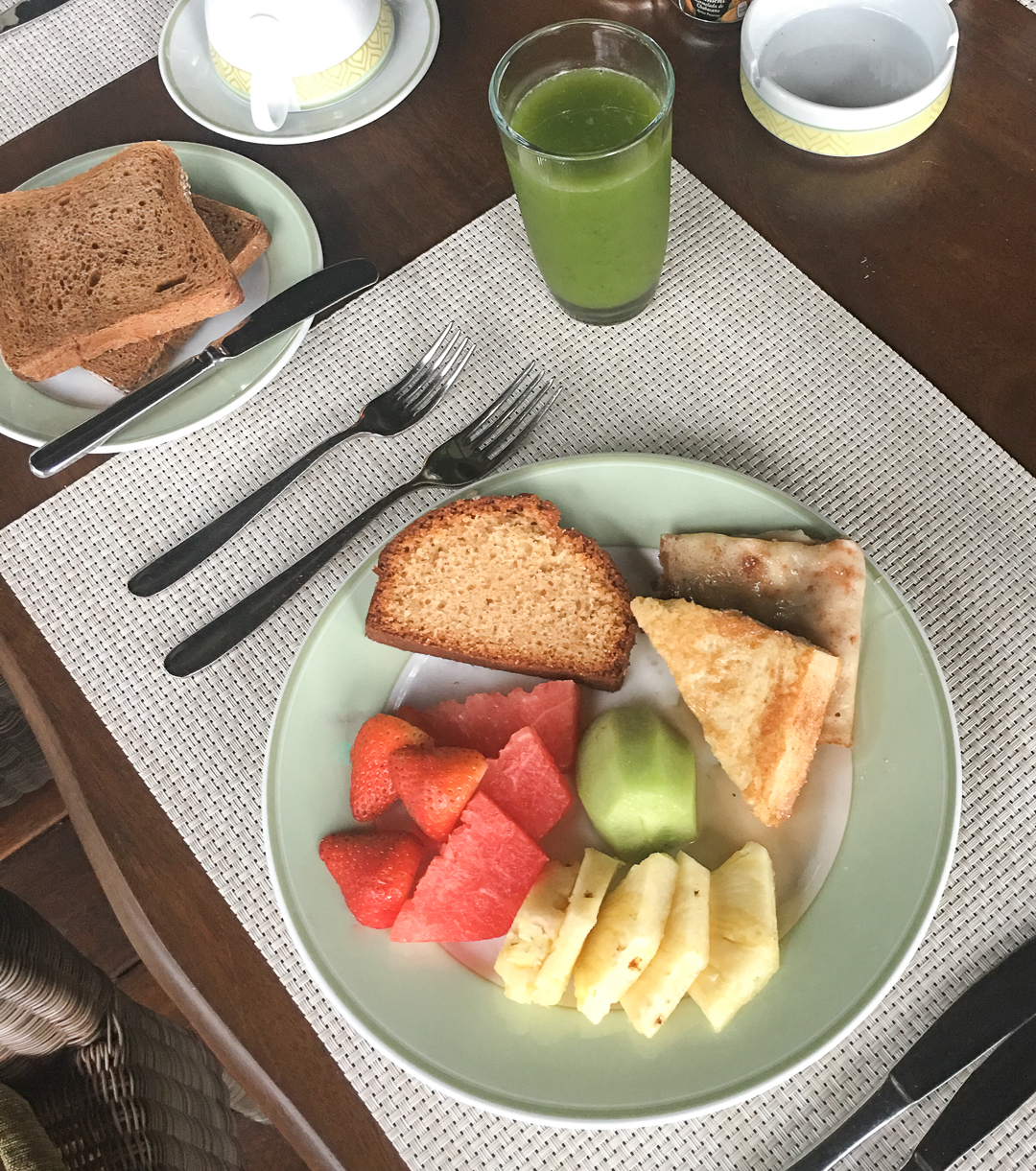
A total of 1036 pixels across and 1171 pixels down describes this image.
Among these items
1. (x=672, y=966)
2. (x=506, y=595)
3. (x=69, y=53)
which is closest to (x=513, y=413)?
(x=506, y=595)

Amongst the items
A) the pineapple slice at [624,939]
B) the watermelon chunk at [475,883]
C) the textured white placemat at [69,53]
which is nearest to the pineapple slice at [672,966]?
the pineapple slice at [624,939]

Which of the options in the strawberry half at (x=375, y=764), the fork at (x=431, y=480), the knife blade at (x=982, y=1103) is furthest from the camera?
the fork at (x=431, y=480)

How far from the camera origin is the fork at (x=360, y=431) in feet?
3.38

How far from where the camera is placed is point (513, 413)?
3.53ft

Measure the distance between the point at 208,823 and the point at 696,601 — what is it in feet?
1.67

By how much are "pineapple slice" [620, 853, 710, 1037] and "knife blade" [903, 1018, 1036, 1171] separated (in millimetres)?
223

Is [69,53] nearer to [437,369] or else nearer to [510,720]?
[437,369]

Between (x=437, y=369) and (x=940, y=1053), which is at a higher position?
(x=437, y=369)

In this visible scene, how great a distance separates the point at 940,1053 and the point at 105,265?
3.75 ft

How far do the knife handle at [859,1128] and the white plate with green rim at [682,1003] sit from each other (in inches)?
2.9

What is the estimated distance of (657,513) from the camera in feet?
3.20

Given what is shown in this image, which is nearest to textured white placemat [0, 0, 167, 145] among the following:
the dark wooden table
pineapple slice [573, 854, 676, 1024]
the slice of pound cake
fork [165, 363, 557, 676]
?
the dark wooden table

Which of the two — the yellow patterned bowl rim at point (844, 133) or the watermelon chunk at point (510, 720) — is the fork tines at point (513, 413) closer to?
the watermelon chunk at point (510, 720)

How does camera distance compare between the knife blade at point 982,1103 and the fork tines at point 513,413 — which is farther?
the fork tines at point 513,413
